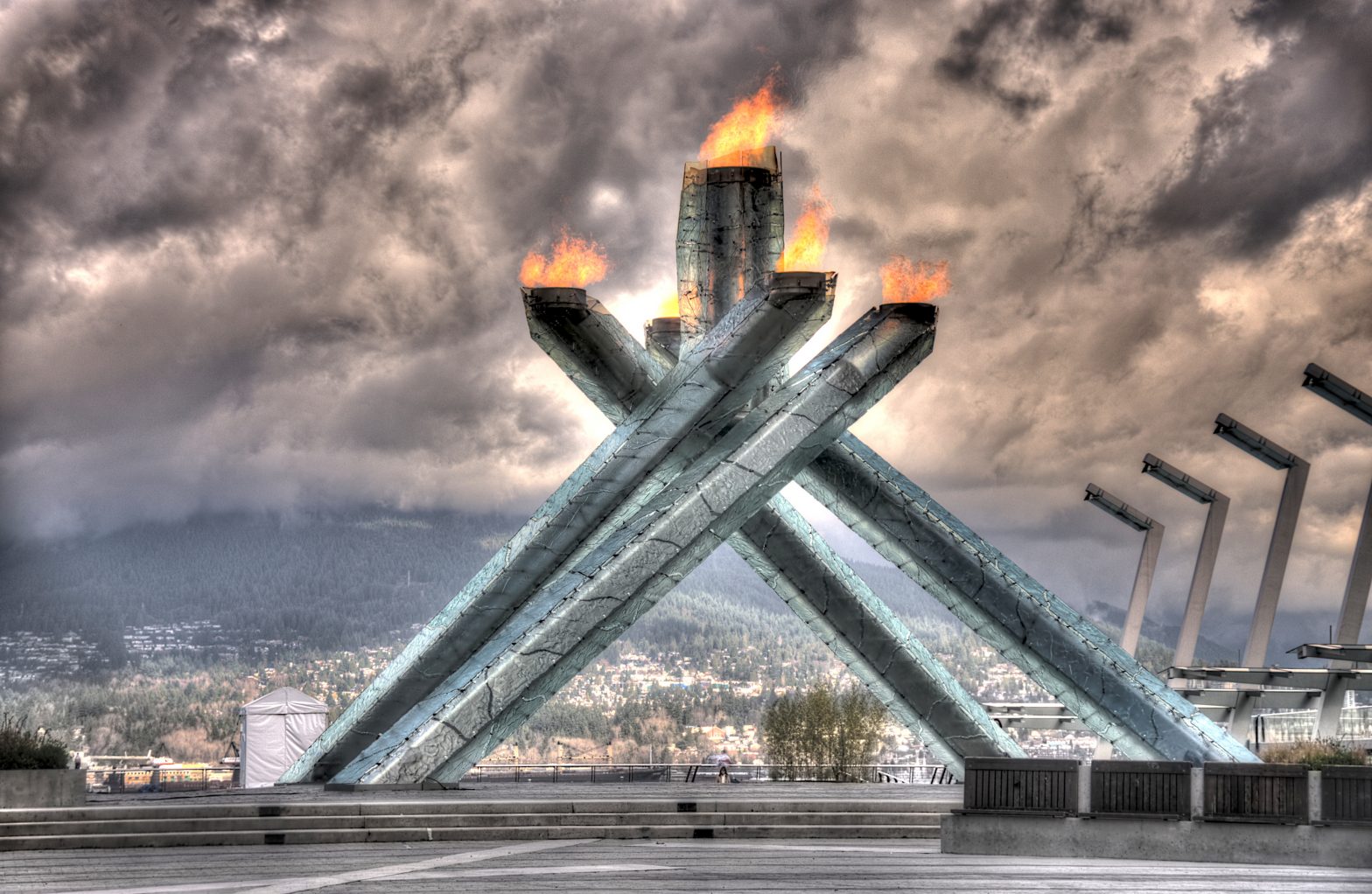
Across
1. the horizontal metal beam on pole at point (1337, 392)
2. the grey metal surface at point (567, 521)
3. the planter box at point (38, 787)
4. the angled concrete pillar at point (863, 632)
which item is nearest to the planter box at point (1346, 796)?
the grey metal surface at point (567, 521)

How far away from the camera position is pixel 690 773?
30.5 meters

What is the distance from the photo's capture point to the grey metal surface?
22.3m

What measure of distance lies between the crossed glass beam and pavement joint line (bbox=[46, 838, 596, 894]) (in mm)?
5854

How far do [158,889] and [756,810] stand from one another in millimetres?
7603

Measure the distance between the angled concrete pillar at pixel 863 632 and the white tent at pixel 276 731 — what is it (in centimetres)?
1251

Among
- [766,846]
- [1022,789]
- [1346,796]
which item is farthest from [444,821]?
[1346,796]

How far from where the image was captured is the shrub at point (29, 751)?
17516mm

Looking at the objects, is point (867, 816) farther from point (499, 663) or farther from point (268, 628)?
point (268, 628)

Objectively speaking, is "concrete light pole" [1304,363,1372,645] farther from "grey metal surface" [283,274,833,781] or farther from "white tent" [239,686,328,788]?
"white tent" [239,686,328,788]

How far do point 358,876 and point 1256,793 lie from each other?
819 centimetres

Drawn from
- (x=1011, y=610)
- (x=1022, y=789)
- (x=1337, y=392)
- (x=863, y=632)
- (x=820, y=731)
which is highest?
(x=1337, y=392)

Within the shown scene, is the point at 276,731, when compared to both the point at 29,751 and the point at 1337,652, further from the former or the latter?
the point at 1337,652

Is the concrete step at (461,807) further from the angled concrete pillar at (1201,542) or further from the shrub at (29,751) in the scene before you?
the angled concrete pillar at (1201,542)

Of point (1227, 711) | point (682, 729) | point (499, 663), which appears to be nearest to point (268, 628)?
point (682, 729)
